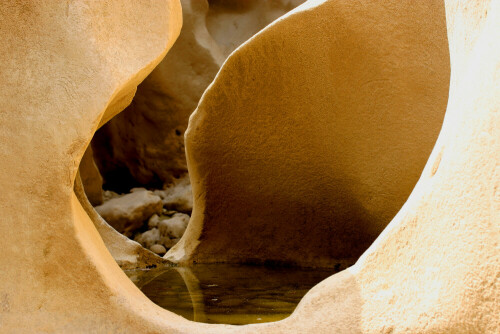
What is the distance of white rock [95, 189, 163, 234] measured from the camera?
6.04 metres

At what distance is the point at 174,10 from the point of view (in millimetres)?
2053

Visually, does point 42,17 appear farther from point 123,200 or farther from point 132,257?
point 123,200

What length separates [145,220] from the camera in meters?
6.39

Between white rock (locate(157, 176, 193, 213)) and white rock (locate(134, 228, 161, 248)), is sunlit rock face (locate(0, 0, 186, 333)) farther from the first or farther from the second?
white rock (locate(157, 176, 193, 213))

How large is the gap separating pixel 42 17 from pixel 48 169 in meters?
0.49

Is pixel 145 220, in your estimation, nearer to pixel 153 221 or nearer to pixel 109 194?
pixel 153 221

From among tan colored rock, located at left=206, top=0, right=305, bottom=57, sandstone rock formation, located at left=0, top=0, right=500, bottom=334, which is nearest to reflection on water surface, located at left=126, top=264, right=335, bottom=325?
sandstone rock formation, located at left=0, top=0, right=500, bottom=334

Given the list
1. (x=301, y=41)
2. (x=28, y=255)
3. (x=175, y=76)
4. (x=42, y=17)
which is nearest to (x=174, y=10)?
(x=42, y=17)

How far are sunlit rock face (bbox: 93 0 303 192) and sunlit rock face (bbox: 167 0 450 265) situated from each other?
2.65 metres

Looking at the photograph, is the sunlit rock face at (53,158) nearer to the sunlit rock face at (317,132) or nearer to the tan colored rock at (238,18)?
the sunlit rock face at (317,132)

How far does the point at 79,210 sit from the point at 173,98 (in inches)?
207

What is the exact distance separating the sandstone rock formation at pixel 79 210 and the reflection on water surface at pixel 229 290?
83 centimetres

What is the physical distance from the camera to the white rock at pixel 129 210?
19.8 feet

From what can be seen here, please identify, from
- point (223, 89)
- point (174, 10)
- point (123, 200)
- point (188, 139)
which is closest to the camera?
point (174, 10)
